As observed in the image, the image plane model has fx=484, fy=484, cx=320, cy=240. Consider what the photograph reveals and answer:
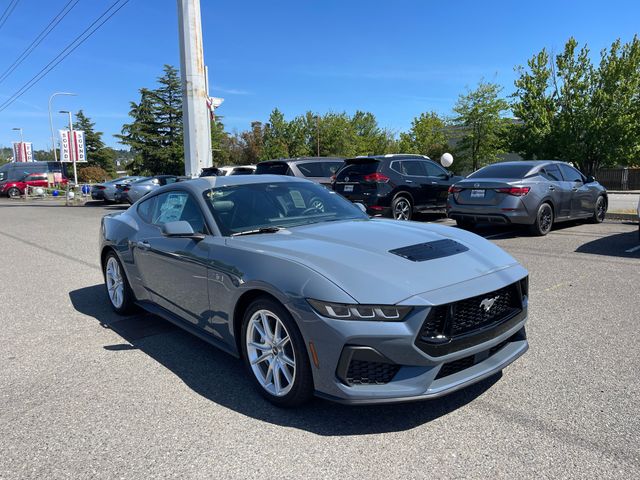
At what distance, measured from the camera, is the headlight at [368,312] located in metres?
2.59

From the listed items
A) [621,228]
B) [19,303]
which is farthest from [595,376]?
[621,228]

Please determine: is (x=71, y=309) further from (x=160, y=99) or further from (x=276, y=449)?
(x=160, y=99)

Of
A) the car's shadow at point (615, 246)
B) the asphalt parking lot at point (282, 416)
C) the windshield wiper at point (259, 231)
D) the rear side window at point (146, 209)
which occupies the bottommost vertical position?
the asphalt parking lot at point (282, 416)

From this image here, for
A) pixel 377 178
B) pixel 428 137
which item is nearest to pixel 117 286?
pixel 377 178

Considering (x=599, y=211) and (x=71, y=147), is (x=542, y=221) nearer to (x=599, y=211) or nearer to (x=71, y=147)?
(x=599, y=211)

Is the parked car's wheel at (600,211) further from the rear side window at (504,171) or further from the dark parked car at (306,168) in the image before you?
the dark parked car at (306,168)

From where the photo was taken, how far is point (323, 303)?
8.76ft

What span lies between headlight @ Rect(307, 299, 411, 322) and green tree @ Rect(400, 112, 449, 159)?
159 ft

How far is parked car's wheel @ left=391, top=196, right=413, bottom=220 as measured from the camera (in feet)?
36.7

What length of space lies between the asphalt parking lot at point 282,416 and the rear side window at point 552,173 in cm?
504

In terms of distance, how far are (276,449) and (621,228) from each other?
10272 mm

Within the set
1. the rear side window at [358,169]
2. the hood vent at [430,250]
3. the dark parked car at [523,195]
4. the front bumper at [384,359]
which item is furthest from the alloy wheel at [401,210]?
the front bumper at [384,359]

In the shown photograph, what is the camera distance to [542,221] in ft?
30.9

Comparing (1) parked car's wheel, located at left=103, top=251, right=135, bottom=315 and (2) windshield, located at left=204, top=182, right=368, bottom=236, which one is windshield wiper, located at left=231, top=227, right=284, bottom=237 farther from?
(1) parked car's wheel, located at left=103, top=251, right=135, bottom=315
